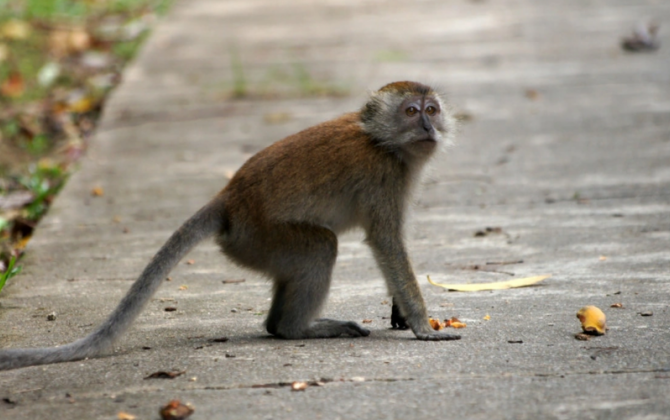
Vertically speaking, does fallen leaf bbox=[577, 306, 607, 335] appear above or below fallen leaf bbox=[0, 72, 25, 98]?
below

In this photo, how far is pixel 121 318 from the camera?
4.50 metres

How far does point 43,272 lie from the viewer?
610cm

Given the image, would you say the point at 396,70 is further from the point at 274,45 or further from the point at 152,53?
the point at 152,53

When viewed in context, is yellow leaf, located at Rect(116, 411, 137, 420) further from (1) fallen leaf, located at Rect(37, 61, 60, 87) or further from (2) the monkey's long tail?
(1) fallen leaf, located at Rect(37, 61, 60, 87)

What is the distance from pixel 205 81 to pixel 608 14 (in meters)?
5.82

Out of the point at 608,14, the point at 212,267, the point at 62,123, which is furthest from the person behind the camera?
the point at 608,14

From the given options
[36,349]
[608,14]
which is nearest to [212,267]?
[36,349]

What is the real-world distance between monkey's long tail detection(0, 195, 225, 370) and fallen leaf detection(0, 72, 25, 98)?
7.06 m

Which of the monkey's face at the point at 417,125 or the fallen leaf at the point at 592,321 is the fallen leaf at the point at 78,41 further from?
the fallen leaf at the point at 592,321

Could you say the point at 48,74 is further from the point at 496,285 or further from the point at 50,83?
the point at 496,285

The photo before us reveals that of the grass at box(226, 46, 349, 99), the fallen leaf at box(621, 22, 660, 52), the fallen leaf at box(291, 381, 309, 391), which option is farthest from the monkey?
the fallen leaf at box(621, 22, 660, 52)

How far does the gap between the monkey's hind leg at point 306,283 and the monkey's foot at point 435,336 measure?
0.28 m

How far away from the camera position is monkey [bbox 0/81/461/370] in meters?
4.86

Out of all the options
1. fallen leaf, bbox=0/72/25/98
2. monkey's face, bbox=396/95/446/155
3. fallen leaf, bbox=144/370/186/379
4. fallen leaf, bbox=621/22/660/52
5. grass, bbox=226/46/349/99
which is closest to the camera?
fallen leaf, bbox=144/370/186/379
